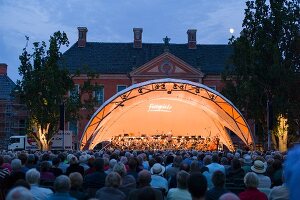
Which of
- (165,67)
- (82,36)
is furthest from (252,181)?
(82,36)

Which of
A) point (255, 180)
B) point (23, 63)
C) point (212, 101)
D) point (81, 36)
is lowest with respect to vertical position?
point (255, 180)

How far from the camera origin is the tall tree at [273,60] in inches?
1254

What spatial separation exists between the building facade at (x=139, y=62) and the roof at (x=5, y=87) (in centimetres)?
669

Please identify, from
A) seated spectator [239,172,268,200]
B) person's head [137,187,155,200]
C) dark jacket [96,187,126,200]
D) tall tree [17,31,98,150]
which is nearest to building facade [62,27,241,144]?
tall tree [17,31,98,150]

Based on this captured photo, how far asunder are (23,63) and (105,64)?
1985 centimetres

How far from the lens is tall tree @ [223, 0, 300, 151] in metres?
31.9

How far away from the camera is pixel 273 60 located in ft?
104

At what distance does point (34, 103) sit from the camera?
38.1 m

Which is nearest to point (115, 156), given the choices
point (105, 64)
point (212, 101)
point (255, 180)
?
point (255, 180)

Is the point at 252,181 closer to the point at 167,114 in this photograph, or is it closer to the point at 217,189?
the point at 217,189

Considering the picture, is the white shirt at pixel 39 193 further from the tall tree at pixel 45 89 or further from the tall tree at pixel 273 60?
the tall tree at pixel 45 89

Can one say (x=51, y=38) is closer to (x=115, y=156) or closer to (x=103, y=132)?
(x=103, y=132)

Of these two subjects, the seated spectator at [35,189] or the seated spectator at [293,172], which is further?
the seated spectator at [35,189]

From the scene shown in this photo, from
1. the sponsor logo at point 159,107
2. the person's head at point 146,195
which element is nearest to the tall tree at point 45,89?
the sponsor logo at point 159,107
